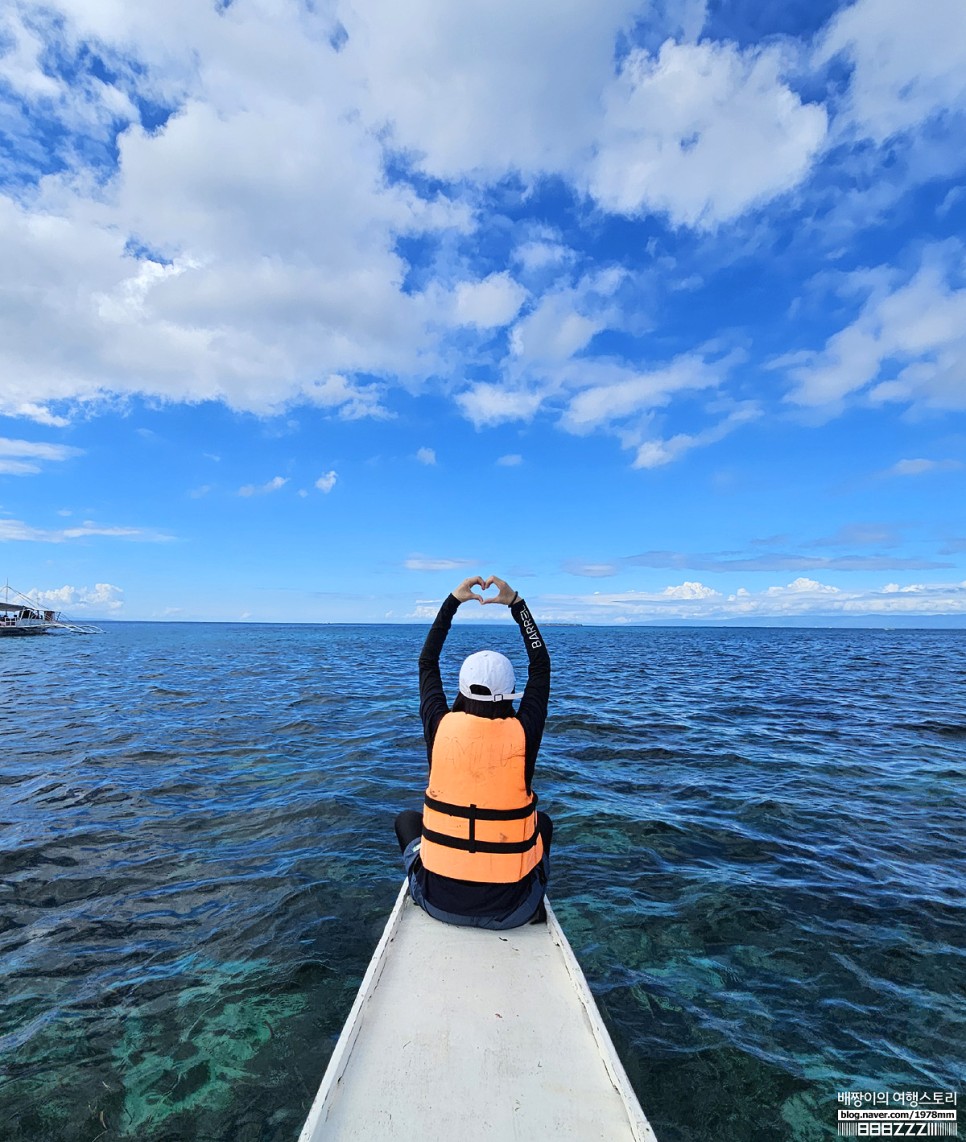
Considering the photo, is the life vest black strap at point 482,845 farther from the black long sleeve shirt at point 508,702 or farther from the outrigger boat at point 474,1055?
the outrigger boat at point 474,1055

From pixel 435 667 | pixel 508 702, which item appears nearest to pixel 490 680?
pixel 508 702

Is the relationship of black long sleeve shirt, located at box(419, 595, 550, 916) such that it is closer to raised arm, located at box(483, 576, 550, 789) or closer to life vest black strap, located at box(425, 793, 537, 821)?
raised arm, located at box(483, 576, 550, 789)

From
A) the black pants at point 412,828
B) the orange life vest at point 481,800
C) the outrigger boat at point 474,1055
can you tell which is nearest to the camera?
the outrigger boat at point 474,1055

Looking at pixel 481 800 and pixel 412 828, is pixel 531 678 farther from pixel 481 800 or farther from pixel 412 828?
pixel 412 828

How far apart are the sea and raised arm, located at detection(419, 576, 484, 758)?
2637mm

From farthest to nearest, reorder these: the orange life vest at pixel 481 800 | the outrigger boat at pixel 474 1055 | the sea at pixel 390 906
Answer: the orange life vest at pixel 481 800 → the sea at pixel 390 906 → the outrigger boat at pixel 474 1055

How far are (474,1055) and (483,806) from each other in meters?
1.62

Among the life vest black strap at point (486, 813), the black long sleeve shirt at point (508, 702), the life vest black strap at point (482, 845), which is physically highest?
Answer: the black long sleeve shirt at point (508, 702)

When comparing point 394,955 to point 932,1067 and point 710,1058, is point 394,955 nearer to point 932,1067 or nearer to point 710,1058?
point 710,1058

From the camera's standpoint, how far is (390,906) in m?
7.34

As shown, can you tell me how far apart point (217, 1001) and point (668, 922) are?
5040mm

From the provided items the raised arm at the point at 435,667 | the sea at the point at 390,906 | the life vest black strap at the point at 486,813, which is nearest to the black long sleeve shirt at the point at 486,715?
the raised arm at the point at 435,667

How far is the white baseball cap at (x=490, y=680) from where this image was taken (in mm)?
4945

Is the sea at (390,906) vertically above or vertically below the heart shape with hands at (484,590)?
below
